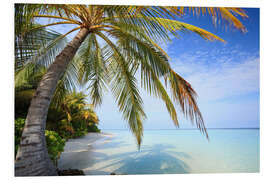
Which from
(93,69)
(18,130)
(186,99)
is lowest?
(18,130)

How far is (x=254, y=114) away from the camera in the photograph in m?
2.30

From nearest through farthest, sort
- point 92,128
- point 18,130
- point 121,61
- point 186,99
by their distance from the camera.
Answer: point 186,99 < point 18,130 < point 121,61 < point 92,128

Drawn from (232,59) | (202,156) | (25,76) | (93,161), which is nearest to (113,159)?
(93,161)

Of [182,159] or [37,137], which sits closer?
[37,137]

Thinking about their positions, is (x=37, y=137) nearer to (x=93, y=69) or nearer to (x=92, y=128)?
(x=93, y=69)

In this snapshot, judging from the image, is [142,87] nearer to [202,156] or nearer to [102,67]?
[102,67]

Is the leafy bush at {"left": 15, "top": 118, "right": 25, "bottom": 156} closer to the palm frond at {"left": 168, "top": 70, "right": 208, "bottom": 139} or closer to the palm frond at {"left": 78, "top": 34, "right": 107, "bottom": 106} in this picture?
the palm frond at {"left": 78, "top": 34, "right": 107, "bottom": 106}

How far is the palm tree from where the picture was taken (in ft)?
5.15

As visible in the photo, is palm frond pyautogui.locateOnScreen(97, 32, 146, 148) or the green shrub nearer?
palm frond pyautogui.locateOnScreen(97, 32, 146, 148)

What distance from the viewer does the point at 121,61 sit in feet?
7.24

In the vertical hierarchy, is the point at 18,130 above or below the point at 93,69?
below

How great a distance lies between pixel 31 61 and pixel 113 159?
81.2 inches

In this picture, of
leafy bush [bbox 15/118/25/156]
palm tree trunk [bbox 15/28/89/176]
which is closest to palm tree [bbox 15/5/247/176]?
palm tree trunk [bbox 15/28/89/176]

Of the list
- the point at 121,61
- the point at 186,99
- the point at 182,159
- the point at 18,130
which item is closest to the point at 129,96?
the point at 121,61
